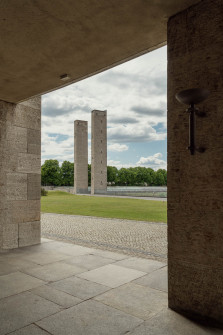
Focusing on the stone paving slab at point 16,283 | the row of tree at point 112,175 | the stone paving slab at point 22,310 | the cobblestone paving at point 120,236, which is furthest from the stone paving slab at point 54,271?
the row of tree at point 112,175

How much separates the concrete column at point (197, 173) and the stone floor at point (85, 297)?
1.25 ft

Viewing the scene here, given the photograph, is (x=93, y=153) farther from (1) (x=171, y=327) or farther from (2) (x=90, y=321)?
(1) (x=171, y=327)

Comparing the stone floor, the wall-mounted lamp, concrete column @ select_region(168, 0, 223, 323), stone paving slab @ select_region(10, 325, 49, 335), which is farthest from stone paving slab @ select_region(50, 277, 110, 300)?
the wall-mounted lamp

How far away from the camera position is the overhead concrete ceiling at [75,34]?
10.5 feet

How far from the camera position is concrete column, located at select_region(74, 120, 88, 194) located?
44188 mm

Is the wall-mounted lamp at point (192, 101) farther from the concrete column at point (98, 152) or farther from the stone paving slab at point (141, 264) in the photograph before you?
the concrete column at point (98, 152)

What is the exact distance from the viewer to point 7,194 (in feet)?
21.6

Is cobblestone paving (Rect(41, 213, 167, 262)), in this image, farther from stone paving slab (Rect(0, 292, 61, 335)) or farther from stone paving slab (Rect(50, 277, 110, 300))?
stone paving slab (Rect(0, 292, 61, 335))

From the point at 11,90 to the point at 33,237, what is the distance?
380 cm

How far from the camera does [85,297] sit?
3.70m

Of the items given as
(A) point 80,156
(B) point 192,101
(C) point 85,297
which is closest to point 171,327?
(C) point 85,297

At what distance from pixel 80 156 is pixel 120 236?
36979mm

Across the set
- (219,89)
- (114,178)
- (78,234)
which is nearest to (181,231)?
(219,89)

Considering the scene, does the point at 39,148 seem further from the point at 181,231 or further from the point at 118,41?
the point at 181,231
